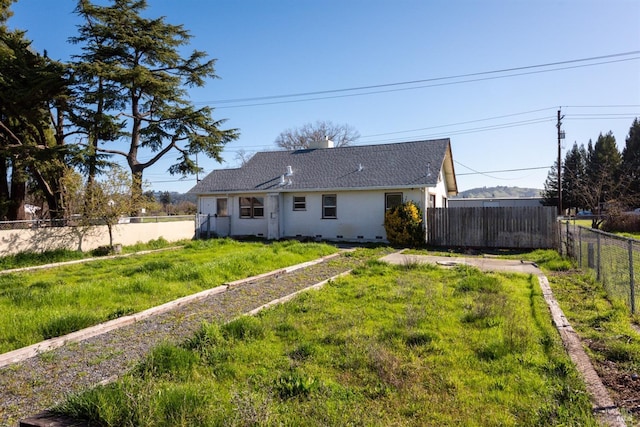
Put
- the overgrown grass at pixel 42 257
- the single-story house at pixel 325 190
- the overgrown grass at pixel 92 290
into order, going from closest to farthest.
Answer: the overgrown grass at pixel 92 290 < the overgrown grass at pixel 42 257 < the single-story house at pixel 325 190

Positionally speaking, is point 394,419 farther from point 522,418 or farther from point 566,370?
point 566,370

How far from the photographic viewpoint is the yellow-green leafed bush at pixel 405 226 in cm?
1603

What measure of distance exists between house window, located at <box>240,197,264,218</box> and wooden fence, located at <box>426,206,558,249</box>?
8.88 metres

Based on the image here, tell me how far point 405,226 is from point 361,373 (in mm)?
12733

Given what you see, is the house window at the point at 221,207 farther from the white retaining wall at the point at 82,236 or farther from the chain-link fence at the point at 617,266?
the chain-link fence at the point at 617,266

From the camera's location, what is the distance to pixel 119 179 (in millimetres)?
15062

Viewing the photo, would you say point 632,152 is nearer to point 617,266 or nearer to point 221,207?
point 221,207

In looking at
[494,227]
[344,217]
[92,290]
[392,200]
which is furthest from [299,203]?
[92,290]

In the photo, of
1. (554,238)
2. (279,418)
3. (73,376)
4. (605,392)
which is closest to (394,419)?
(279,418)

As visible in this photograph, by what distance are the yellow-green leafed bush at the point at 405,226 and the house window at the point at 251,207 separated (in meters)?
7.42

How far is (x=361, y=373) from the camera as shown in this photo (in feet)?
12.2

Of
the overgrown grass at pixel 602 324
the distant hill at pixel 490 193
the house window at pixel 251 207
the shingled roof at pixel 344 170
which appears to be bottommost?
the overgrown grass at pixel 602 324

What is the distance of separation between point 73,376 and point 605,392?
16.4ft

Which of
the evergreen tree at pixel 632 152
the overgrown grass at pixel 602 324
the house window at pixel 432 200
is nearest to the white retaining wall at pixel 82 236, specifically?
the house window at pixel 432 200
